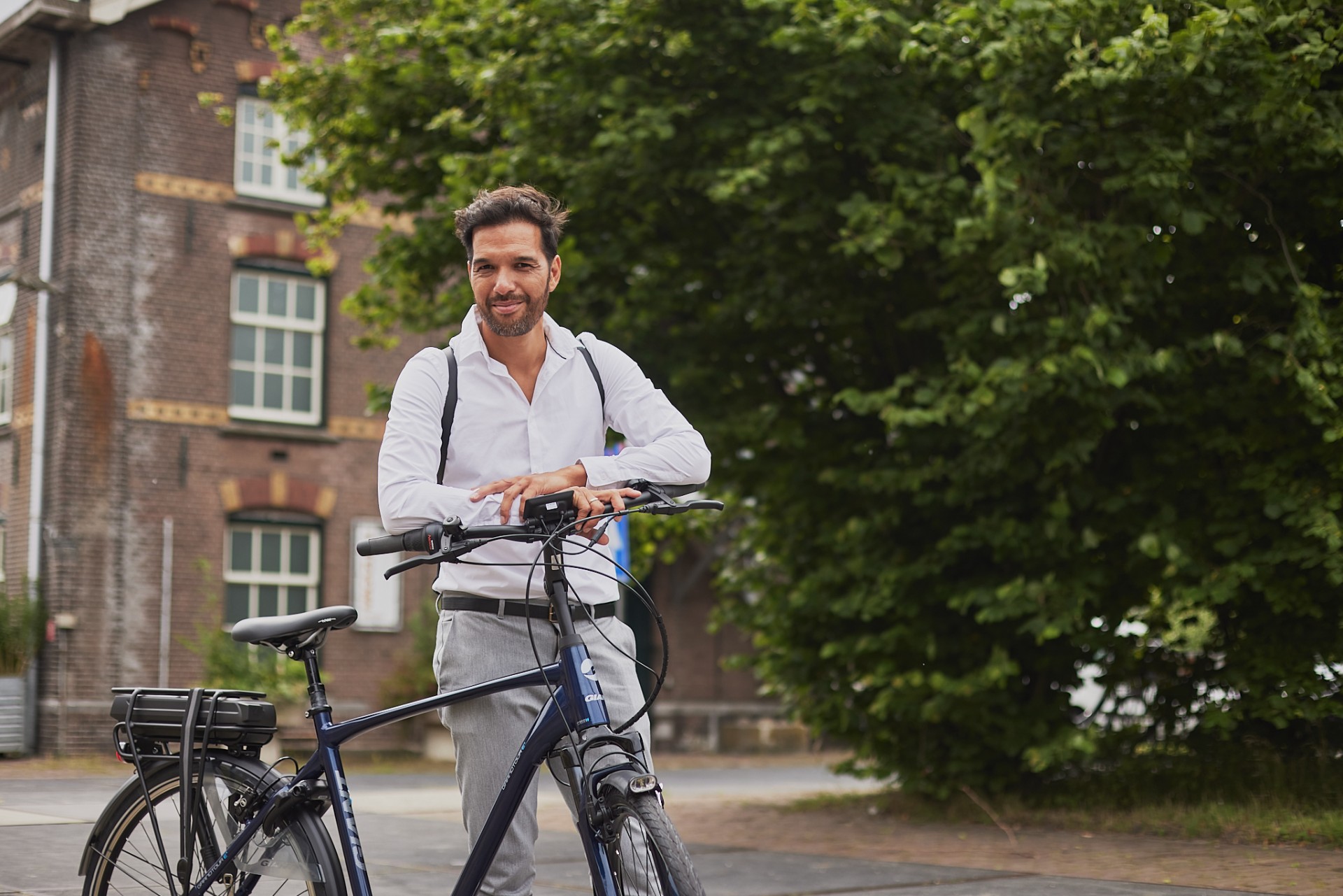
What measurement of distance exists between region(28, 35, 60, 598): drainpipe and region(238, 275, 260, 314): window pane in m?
2.28

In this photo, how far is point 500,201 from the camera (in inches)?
141

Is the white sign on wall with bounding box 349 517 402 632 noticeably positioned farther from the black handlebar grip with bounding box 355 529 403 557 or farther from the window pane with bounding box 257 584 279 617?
the black handlebar grip with bounding box 355 529 403 557

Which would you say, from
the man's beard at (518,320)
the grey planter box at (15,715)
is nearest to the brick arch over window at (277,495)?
the grey planter box at (15,715)

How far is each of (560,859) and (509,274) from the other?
5.31 m

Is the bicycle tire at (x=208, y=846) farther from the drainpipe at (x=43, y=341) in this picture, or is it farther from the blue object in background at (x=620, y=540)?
the drainpipe at (x=43, y=341)

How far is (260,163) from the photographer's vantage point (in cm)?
2031

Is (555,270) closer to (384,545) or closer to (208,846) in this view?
(384,545)

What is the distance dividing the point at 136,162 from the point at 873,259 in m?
12.6

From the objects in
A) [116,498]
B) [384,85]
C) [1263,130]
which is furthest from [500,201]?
[116,498]

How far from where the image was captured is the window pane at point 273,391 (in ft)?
66.0

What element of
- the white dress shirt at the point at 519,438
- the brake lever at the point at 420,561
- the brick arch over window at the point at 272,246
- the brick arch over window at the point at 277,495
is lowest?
the brake lever at the point at 420,561

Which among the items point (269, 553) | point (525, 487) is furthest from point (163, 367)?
point (525, 487)

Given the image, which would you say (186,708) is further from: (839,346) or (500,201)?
(839,346)

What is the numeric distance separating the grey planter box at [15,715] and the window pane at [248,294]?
5284 millimetres
